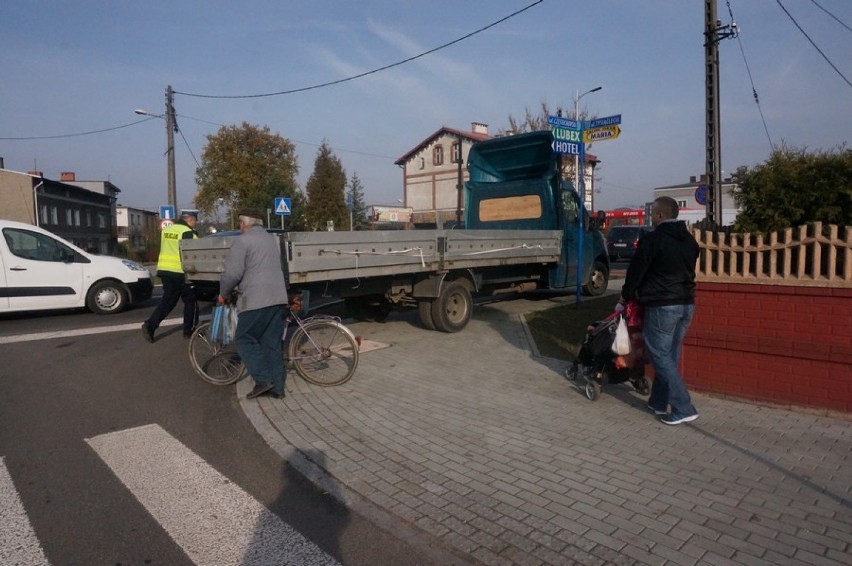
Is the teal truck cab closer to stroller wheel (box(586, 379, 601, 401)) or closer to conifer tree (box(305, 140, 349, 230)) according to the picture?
stroller wheel (box(586, 379, 601, 401))

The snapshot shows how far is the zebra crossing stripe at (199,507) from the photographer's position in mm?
3117

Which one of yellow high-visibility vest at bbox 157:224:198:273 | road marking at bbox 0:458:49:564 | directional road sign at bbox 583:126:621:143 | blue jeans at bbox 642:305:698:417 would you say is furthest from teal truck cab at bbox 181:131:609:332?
blue jeans at bbox 642:305:698:417

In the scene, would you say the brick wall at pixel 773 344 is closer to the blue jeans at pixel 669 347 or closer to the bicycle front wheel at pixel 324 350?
the blue jeans at pixel 669 347

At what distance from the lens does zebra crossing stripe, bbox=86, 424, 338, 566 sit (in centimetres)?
312

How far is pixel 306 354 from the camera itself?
6270 mm

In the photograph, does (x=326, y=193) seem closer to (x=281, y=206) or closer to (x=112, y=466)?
(x=281, y=206)

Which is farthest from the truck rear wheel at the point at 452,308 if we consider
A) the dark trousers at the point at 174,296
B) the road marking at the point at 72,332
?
the road marking at the point at 72,332

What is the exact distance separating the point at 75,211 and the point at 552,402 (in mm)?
52062

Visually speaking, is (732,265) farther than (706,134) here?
No

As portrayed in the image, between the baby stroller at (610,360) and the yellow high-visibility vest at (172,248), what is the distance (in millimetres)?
5483

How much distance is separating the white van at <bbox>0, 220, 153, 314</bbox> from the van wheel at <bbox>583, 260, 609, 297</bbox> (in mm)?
9163

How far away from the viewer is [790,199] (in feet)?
19.3

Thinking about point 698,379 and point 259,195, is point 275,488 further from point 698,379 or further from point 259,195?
point 259,195

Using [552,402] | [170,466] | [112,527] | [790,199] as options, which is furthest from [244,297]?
[790,199]
